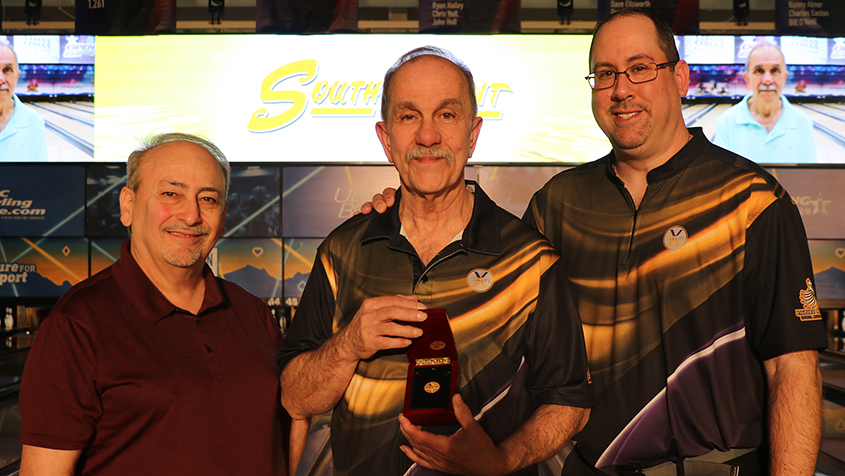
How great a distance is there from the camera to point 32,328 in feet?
22.1

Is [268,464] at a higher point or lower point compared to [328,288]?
lower

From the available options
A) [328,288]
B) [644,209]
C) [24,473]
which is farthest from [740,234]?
[24,473]

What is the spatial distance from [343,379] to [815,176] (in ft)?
21.5

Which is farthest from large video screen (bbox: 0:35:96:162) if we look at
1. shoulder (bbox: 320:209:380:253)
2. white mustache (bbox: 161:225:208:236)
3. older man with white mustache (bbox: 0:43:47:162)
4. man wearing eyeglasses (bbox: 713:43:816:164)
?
man wearing eyeglasses (bbox: 713:43:816:164)

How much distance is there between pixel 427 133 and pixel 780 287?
37.5 inches

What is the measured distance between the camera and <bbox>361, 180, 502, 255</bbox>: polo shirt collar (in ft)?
4.98

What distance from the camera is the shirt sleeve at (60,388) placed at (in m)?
1.40

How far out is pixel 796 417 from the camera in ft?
5.06

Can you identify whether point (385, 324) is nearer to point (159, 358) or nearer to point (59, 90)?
point (159, 358)

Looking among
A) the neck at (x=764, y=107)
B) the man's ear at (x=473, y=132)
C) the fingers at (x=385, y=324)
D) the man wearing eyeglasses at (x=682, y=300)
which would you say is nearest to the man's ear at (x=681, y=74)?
the man wearing eyeglasses at (x=682, y=300)

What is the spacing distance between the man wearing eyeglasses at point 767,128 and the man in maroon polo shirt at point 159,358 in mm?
6036

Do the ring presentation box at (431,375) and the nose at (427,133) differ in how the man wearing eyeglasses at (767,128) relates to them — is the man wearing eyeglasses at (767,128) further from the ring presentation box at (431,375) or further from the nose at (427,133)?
the ring presentation box at (431,375)

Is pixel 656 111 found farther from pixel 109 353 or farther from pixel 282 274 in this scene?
pixel 282 274

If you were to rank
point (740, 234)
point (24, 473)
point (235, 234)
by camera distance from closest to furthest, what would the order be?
1. point (24, 473)
2. point (740, 234)
3. point (235, 234)
